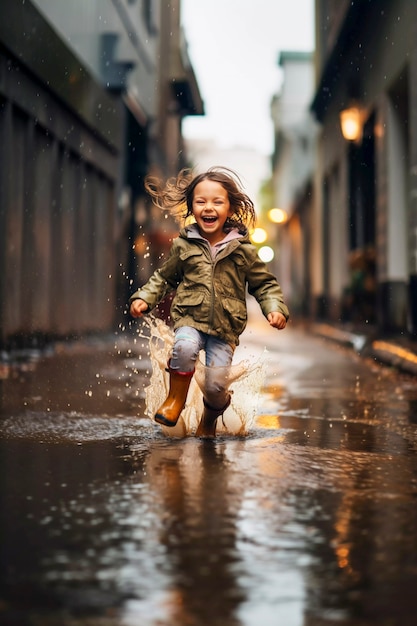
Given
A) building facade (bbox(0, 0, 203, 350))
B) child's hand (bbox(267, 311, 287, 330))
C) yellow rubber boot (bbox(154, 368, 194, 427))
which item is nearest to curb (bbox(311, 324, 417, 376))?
building facade (bbox(0, 0, 203, 350))

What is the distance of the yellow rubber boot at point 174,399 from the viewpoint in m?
5.46

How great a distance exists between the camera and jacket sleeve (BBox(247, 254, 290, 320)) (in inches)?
224

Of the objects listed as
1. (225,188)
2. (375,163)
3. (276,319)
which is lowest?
(276,319)

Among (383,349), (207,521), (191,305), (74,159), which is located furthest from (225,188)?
(74,159)

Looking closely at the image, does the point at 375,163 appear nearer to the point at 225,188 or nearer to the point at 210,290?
the point at 225,188

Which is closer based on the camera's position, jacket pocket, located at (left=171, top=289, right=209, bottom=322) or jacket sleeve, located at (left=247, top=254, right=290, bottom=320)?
jacket pocket, located at (left=171, top=289, right=209, bottom=322)

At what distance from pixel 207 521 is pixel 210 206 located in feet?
7.71

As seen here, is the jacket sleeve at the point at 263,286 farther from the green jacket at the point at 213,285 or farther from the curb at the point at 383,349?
the curb at the point at 383,349

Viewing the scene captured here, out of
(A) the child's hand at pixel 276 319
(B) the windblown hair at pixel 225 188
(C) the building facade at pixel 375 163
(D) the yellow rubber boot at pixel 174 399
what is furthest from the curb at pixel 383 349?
(D) the yellow rubber boot at pixel 174 399

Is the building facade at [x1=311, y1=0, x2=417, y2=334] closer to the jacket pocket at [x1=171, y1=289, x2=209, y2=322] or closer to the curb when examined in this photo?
the curb

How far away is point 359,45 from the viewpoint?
22125mm

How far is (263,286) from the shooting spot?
19.0ft

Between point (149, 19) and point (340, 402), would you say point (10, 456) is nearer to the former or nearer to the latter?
point (340, 402)

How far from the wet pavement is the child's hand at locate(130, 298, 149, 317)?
0.67m
